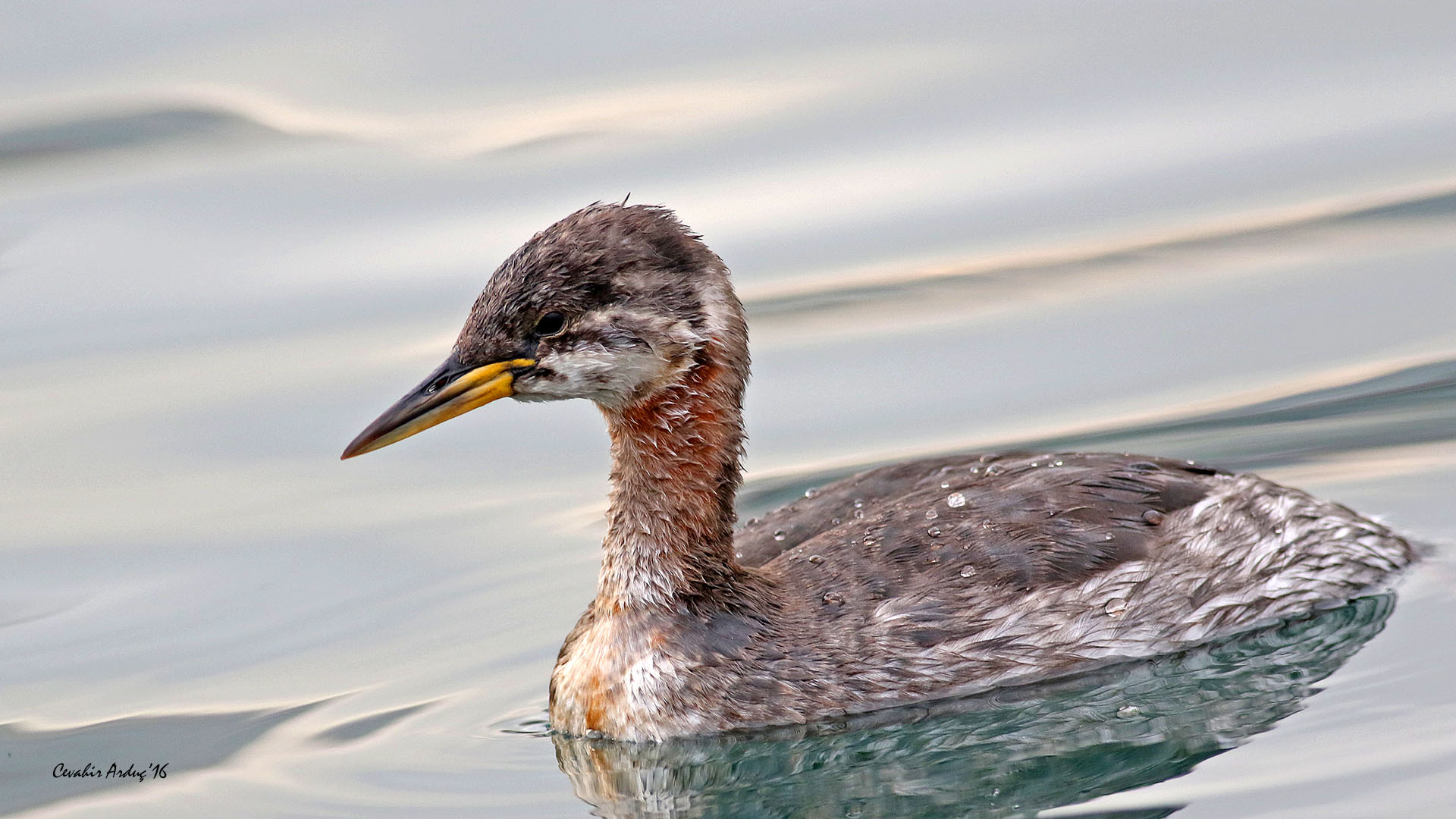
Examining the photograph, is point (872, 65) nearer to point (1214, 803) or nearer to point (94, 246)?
point (94, 246)

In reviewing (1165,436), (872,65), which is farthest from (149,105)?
(1165,436)

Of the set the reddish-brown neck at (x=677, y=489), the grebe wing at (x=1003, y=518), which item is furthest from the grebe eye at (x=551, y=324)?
the grebe wing at (x=1003, y=518)

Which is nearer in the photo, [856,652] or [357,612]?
[856,652]

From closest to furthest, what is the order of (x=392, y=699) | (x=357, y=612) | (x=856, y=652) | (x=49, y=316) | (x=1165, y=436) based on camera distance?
(x=856, y=652)
(x=392, y=699)
(x=357, y=612)
(x=1165, y=436)
(x=49, y=316)

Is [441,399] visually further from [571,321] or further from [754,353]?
[754,353]

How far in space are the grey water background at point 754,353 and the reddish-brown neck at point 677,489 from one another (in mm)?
646

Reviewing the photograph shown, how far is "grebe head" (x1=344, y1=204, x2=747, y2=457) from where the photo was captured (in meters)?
7.24

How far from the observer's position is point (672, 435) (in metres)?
7.55

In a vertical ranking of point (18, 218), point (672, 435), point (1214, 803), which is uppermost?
point (18, 218)

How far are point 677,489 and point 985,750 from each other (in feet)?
5.00

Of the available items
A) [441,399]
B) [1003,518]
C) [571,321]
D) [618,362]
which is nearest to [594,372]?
[618,362]

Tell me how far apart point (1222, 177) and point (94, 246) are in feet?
21.2

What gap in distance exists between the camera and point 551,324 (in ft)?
23.8

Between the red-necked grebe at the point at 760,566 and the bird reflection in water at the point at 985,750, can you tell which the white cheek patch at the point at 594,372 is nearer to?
the red-necked grebe at the point at 760,566
